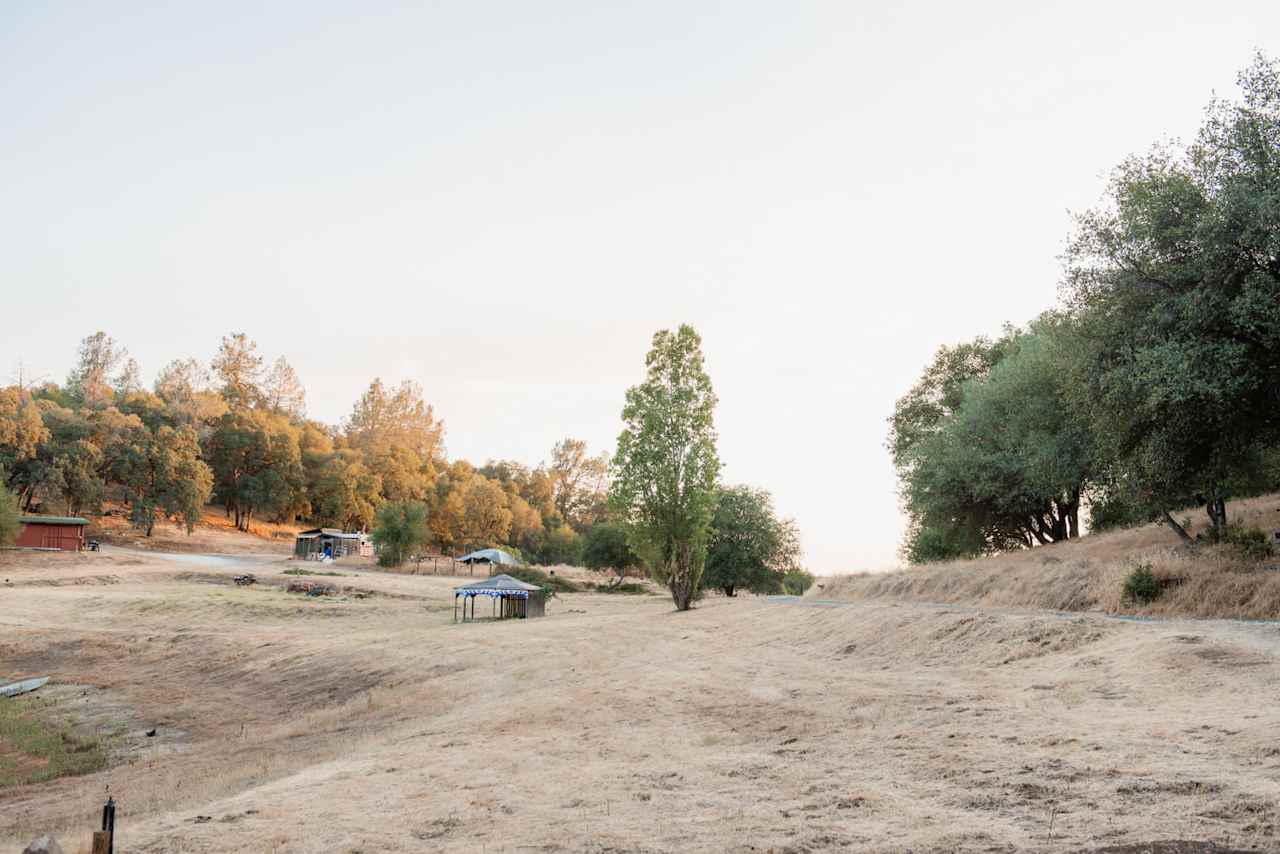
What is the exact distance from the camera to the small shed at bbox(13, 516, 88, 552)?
65625 mm

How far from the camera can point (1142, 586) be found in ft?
65.6

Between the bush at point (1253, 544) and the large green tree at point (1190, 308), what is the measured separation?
61.8 inches

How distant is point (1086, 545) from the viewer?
101ft

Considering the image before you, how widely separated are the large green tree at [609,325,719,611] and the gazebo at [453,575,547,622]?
649 centimetres

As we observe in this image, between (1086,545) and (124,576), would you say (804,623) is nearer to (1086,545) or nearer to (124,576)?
(1086,545)

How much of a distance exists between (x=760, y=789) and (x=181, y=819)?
655cm

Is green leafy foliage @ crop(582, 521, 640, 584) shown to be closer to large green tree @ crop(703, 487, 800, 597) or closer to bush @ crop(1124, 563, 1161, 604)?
large green tree @ crop(703, 487, 800, 597)

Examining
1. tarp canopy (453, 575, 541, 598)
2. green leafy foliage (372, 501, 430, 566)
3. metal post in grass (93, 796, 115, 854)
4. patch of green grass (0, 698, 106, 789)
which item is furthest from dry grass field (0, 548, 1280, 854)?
green leafy foliage (372, 501, 430, 566)

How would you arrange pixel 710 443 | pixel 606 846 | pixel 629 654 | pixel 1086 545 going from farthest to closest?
pixel 710 443 < pixel 1086 545 < pixel 629 654 < pixel 606 846

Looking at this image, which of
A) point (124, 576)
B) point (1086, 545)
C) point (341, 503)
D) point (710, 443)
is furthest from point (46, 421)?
point (1086, 545)

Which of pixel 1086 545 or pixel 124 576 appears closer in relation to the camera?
pixel 1086 545

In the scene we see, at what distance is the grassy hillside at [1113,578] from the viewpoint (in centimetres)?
1853

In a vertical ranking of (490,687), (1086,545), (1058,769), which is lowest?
(490,687)

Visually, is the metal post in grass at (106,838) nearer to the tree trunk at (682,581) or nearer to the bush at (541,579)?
the tree trunk at (682,581)
